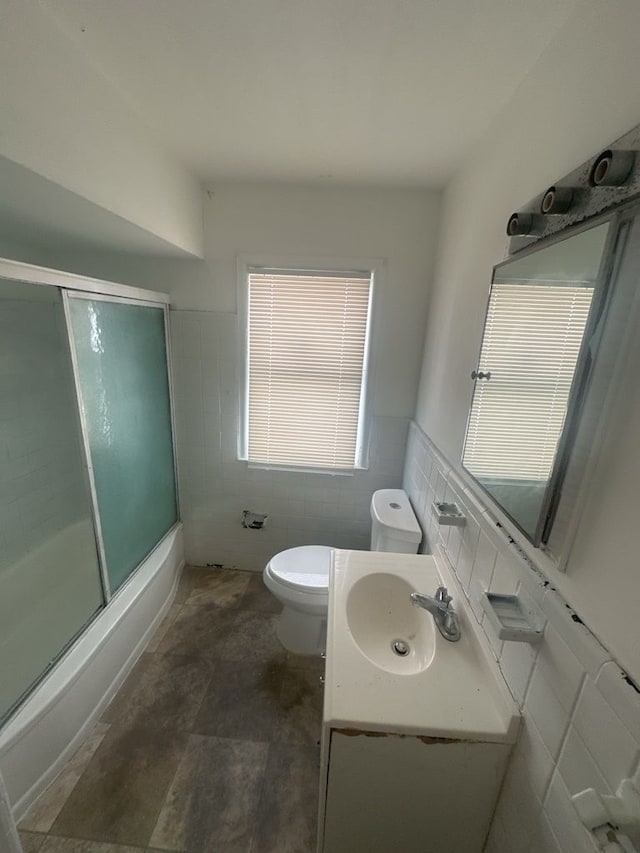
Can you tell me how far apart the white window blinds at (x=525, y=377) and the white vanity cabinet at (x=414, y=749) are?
508 mm

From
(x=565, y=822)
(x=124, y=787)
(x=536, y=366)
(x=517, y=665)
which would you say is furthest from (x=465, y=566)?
(x=124, y=787)

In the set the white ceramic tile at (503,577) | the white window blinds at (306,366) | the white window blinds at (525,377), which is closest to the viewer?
the white window blinds at (525,377)

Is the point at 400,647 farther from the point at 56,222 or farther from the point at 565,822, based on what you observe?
the point at 56,222

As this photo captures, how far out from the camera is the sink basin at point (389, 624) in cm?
104

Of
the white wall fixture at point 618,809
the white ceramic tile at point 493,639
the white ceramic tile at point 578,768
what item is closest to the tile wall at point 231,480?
the white ceramic tile at point 493,639

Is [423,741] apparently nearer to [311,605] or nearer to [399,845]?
[399,845]

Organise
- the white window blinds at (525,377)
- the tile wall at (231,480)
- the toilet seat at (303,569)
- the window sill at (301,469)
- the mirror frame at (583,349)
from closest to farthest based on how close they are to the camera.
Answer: the mirror frame at (583,349)
the white window blinds at (525,377)
the toilet seat at (303,569)
the tile wall at (231,480)
the window sill at (301,469)

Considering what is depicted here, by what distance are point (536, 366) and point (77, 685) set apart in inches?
75.6

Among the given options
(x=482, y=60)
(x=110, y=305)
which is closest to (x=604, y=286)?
(x=482, y=60)

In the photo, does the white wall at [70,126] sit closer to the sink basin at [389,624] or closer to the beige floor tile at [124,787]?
the sink basin at [389,624]

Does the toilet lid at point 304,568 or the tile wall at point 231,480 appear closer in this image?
the toilet lid at point 304,568

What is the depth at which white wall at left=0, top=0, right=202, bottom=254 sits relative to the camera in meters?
0.77

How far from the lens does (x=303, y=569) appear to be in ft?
5.66

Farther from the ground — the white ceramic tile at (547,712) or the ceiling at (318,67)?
the ceiling at (318,67)
